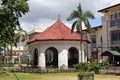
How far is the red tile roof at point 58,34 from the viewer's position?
56.5 m

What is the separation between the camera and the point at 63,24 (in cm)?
6084

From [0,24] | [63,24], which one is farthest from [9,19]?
[63,24]

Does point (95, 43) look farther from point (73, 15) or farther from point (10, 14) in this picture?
point (10, 14)

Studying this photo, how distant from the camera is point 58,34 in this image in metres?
57.5

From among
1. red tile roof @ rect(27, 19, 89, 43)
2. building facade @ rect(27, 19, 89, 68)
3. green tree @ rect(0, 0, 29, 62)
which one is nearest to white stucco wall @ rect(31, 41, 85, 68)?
building facade @ rect(27, 19, 89, 68)

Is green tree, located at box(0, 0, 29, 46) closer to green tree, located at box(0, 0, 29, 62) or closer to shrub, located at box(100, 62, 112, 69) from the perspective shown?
green tree, located at box(0, 0, 29, 62)

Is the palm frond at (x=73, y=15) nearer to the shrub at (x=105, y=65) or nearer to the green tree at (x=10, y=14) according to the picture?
the shrub at (x=105, y=65)

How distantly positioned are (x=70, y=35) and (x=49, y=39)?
3.81m

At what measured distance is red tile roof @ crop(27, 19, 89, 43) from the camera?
5650 centimetres

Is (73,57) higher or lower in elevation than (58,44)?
lower

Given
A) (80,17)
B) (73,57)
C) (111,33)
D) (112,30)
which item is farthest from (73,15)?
(111,33)

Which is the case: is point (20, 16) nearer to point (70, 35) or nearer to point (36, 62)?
point (70, 35)

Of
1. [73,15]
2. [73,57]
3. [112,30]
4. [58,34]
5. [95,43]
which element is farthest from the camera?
[95,43]

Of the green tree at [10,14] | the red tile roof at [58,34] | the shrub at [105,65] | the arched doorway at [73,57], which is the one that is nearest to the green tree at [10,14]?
the green tree at [10,14]
